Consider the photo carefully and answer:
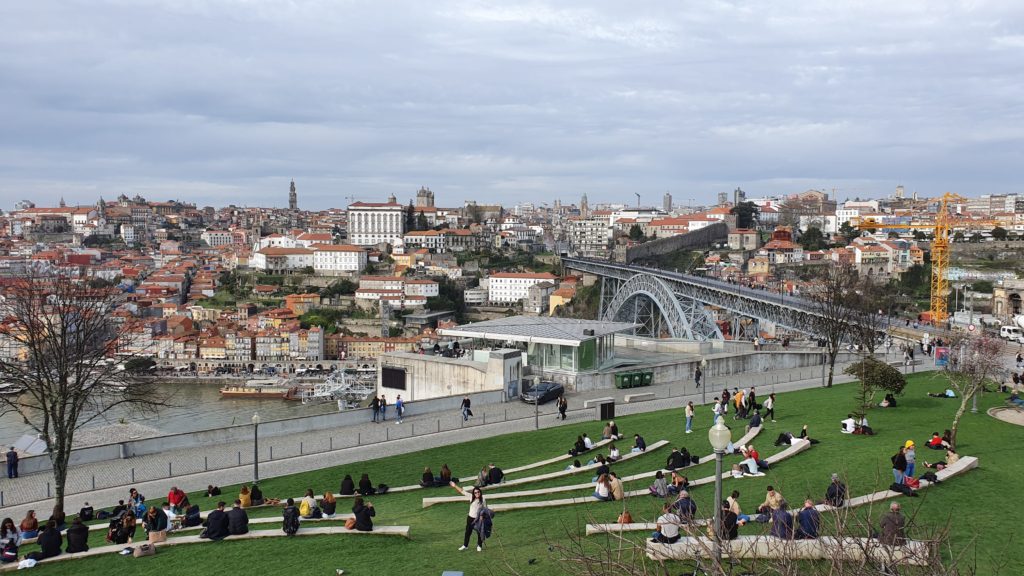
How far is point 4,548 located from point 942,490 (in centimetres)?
1079

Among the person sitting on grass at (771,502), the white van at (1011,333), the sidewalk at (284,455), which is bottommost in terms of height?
the white van at (1011,333)

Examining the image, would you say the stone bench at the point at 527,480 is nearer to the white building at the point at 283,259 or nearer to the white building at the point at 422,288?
the white building at the point at 422,288

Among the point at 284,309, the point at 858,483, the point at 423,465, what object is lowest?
the point at 284,309

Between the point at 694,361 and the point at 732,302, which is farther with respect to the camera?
the point at 732,302

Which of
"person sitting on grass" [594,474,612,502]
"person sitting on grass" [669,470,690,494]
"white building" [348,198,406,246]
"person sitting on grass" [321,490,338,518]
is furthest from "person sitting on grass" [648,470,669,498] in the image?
"white building" [348,198,406,246]

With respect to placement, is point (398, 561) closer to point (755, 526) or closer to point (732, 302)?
point (755, 526)

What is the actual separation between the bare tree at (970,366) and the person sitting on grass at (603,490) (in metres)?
5.28

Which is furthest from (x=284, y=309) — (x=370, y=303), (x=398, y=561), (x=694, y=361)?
(x=398, y=561)

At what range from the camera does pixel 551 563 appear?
24.4 feet

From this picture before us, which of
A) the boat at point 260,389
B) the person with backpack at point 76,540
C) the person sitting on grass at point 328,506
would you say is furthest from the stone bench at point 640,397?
the boat at point 260,389

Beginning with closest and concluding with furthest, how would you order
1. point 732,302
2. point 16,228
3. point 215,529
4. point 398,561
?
point 398,561, point 215,529, point 732,302, point 16,228

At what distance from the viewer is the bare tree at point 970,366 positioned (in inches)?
517

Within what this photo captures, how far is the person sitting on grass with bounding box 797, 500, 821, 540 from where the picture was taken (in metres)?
7.12

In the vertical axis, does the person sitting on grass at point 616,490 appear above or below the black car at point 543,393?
above
